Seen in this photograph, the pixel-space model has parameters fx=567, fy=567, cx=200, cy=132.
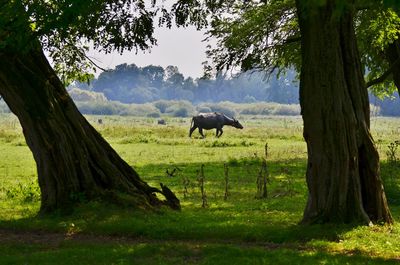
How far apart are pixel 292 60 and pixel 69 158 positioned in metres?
12.2

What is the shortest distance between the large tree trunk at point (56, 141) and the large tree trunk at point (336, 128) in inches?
173

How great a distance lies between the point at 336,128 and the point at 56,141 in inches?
249

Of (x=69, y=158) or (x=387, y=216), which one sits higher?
(x=69, y=158)

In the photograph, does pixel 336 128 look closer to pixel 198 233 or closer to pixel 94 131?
pixel 198 233

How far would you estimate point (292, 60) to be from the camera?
74.7ft

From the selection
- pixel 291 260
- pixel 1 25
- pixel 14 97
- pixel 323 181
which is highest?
pixel 1 25

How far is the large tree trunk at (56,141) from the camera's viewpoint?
12.9 m

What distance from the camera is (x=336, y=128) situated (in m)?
11.4

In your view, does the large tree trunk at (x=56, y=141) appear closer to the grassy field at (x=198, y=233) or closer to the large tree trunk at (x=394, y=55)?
the grassy field at (x=198, y=233)

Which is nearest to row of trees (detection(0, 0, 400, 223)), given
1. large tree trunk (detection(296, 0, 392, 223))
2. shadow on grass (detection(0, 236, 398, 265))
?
large tree trunk (detection(296, 0, 392, 223))

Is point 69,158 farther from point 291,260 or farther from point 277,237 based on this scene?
point 291,260

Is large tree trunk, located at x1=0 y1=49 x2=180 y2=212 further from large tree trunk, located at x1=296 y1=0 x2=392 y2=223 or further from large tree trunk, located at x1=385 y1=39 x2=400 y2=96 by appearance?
large tree trunk, located at x1=385 y1=39 x2=400 y2=96

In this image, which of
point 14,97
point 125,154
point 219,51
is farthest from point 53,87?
point 125,154

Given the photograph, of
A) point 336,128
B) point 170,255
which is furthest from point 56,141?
point 336,128
